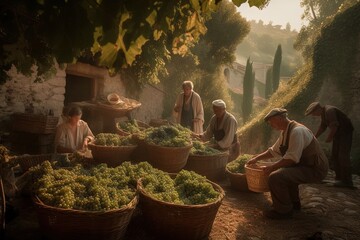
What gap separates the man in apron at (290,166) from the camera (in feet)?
16.2

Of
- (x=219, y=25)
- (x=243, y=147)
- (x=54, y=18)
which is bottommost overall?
(x=243, y=147)

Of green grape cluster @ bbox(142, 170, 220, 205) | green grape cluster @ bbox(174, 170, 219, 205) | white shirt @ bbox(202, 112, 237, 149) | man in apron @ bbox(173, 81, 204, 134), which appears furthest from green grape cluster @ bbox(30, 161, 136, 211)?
man in apron @ bbox(173, 81, 204, 134)

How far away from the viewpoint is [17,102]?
7422mm

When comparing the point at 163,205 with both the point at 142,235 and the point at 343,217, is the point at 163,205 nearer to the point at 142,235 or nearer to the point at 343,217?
the point at 142,235

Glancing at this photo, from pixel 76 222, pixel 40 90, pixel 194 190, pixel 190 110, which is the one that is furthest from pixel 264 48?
pixel 76 222

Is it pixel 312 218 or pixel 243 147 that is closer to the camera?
pixel 312 218

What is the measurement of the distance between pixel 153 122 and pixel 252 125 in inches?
230

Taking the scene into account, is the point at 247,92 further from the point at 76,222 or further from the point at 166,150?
the point at 76,222

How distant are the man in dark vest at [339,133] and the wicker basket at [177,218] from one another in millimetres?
4591

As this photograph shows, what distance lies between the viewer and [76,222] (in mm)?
2980

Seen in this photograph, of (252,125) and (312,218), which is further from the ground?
(252,125)

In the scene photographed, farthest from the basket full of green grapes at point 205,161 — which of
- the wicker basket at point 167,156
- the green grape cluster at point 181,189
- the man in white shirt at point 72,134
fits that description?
the man in white shirt at point 72,134

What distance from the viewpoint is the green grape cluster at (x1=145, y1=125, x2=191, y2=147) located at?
17.2ft

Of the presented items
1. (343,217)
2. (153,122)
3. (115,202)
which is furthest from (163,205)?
(153,122)
